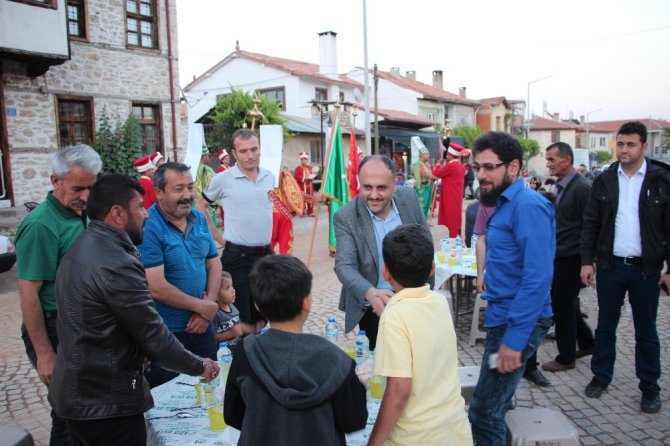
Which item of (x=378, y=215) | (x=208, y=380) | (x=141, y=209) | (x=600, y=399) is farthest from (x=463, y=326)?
(x=141, y=209)

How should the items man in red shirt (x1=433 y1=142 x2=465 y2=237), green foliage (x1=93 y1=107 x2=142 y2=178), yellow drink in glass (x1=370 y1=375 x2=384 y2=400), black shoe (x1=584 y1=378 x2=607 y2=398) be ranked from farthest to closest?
green foliage (x1=93 y1=107 x2=142 y2=178)
man in red shirt (x1=433 y1=142 x2=465 y2=237)
black shoe (x1=584 y1=378 x2=607 y2=398)
yellow drink in glass (x1=370 y1=375 x2=384 y2=400)

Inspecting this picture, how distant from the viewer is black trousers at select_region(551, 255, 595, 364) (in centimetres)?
447

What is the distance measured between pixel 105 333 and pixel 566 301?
156 inches

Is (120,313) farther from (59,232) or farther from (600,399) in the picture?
(600,399)


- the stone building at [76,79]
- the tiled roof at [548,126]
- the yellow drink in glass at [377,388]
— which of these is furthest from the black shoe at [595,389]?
the tiled roof at [548,126]

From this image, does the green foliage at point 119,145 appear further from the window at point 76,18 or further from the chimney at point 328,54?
the chimney at point 328,54

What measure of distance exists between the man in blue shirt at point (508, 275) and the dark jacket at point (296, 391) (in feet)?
3.90

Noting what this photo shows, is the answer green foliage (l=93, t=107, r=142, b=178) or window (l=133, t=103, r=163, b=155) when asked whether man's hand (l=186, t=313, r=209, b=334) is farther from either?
window (l=133, t=103, r=163, b=155)

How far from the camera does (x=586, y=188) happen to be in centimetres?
460

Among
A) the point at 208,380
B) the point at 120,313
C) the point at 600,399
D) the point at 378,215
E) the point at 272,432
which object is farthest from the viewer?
the point at 600,399

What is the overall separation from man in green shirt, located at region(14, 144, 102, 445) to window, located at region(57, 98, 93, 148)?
41.6 feet

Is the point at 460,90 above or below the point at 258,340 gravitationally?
above

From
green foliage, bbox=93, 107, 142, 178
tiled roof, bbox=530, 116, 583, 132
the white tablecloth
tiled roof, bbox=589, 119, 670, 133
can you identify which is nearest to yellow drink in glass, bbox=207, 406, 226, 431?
the white tablecloth

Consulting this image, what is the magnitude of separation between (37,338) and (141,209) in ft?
3.27
